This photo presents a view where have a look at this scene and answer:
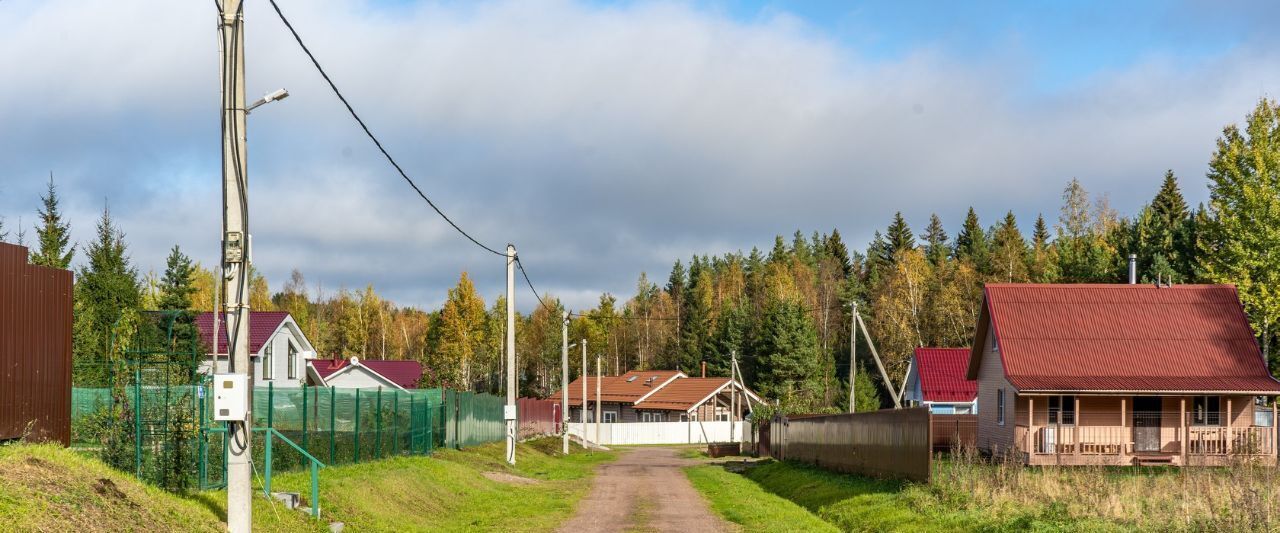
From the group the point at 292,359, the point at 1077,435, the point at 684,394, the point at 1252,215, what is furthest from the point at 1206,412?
the point at 684,394

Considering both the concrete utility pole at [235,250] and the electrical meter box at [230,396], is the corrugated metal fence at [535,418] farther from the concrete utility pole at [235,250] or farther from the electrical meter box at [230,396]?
the electrical meter box at [230,396]

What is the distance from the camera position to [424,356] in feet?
403

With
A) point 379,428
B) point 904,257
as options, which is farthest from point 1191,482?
point 904,257

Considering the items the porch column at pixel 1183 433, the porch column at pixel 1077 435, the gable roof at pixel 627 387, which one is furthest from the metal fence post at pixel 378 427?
the gable roof at pixel 627 387

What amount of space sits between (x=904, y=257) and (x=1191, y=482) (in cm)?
7318

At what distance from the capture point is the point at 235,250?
43.2 ft

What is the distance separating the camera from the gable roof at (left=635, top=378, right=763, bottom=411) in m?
77.1

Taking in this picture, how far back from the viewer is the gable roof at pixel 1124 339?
34.2m

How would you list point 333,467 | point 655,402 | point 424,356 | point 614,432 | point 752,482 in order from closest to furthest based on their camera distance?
1. point 333,467
2. point 752,482
3. point 614,432
4. point 655,402
5. point 424,356

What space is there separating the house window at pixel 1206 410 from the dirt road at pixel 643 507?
49.9 feet

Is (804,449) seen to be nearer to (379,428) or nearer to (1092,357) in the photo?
Answer: (1092,357)

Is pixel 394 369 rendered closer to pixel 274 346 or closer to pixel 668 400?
pixel 668 400

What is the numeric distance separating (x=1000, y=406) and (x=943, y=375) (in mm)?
17043

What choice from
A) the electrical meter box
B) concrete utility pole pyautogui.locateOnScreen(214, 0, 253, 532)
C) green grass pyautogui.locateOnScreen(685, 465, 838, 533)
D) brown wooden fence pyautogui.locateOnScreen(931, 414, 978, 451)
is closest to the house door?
brown wooden fence pyautogui.locateOnScreen(931, 414, 978, 451)
